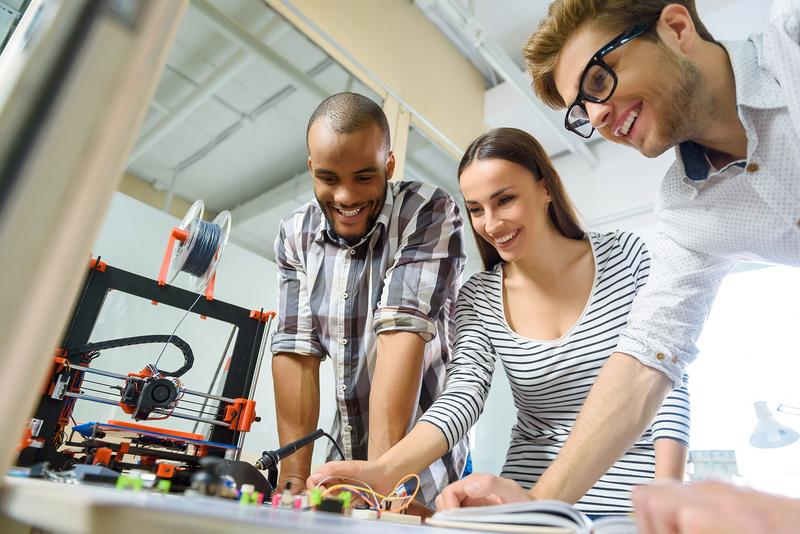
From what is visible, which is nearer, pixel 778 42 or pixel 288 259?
pixel 778 42

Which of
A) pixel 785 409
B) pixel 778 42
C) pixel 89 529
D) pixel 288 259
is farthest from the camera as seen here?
pixel 785 409

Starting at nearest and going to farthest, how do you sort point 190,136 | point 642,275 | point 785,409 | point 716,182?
point 716,182 → point 642,275 → point 190,136 → point 785,409

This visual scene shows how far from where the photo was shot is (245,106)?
2.51 m

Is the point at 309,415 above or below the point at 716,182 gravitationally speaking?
below

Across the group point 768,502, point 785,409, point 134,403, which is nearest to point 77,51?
point 768,502

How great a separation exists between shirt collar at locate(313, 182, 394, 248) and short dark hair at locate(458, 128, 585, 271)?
212 mm

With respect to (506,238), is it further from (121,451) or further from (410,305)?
(121,451)

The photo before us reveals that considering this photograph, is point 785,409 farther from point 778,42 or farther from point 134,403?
point 134,403

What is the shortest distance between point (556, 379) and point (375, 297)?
0.43m

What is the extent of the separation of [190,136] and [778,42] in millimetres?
2130

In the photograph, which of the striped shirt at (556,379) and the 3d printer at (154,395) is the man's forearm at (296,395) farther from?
the striped shirt at (556,379)

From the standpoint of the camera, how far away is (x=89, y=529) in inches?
9.3

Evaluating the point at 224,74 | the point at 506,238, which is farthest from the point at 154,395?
the point at 224,74

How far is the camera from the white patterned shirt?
811mm
